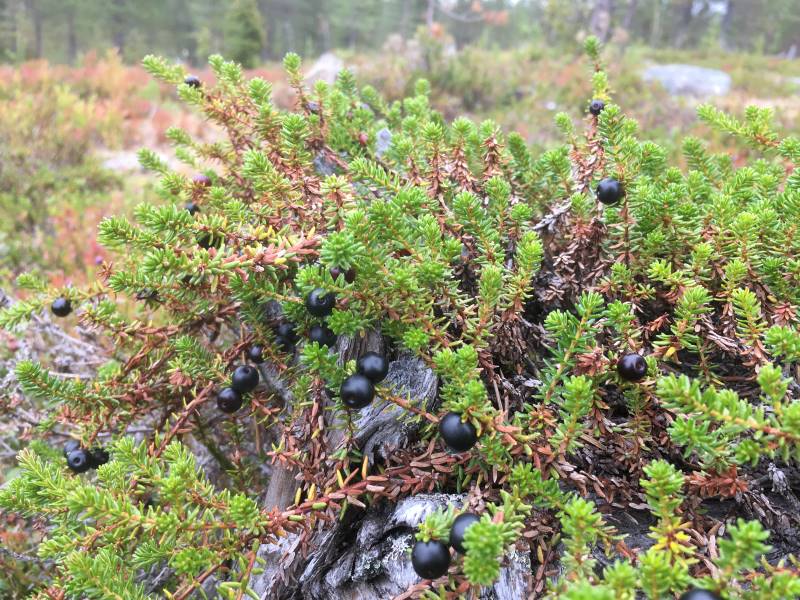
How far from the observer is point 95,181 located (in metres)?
8.05

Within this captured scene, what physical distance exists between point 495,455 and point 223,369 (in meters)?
1.09

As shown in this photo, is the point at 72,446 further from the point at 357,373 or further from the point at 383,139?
the point at 383,139

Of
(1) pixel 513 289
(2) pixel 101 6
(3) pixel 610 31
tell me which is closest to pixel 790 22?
(3) pixel 610 31

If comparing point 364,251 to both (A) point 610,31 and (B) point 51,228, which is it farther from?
(A) point 610,31

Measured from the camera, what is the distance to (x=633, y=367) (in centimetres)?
146

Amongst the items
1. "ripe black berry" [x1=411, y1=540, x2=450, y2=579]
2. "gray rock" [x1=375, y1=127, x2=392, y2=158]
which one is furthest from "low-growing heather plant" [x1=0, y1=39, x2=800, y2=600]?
"gray rock" [x1=375, y1=127, x2=392, y2=158]

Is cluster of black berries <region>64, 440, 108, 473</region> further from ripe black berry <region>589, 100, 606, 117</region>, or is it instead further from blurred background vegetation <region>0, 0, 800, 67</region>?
blurred background vegetation <region>0, 0, 800, 67</region>

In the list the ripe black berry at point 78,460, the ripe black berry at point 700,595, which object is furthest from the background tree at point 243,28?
the ripe black berry at point 700,595

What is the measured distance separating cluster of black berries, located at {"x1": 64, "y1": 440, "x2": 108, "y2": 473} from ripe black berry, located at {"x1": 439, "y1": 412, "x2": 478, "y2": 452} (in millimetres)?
1537

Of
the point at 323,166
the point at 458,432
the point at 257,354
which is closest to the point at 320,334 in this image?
the point at 257,354

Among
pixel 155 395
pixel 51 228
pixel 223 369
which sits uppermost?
pixel 223 369

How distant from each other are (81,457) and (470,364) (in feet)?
5.38

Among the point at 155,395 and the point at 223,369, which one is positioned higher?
the point at 223,369

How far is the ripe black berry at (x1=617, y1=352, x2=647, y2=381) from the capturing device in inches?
57.4
